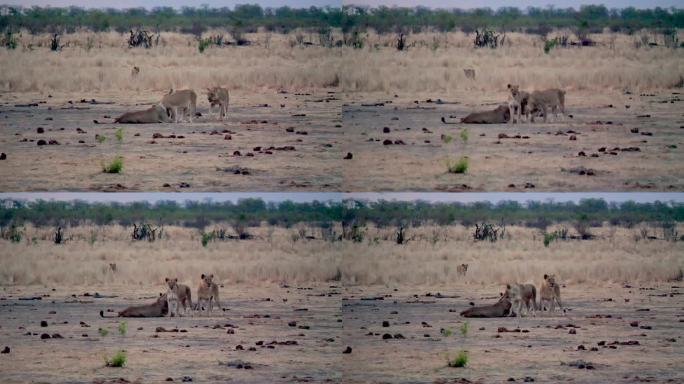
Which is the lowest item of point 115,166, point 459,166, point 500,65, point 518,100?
point 115,166

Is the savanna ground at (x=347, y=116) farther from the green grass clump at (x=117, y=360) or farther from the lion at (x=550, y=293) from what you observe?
the green grass clump at (x=117, y=360)

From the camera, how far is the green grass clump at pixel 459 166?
12.6m

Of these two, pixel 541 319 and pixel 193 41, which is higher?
pixel 193 41

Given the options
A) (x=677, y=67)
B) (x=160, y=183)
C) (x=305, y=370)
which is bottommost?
(x=305, y=370)

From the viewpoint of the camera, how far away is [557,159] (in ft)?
41.5

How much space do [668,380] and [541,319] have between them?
1.05 m

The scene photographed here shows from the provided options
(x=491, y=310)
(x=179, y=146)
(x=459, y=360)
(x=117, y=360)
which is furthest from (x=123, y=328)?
(x=491, y=310)

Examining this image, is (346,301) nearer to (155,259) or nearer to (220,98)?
(155,259)

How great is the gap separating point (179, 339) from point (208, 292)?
39cm

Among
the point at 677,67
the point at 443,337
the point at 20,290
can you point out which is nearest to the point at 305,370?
the point at 443,337

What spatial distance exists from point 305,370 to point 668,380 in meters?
2.40

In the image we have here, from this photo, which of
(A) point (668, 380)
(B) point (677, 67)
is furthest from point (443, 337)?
(B) point (677, 67)

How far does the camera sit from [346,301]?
12.7 meters

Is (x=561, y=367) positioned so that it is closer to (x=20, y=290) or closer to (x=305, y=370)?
(x=305, y=370)
